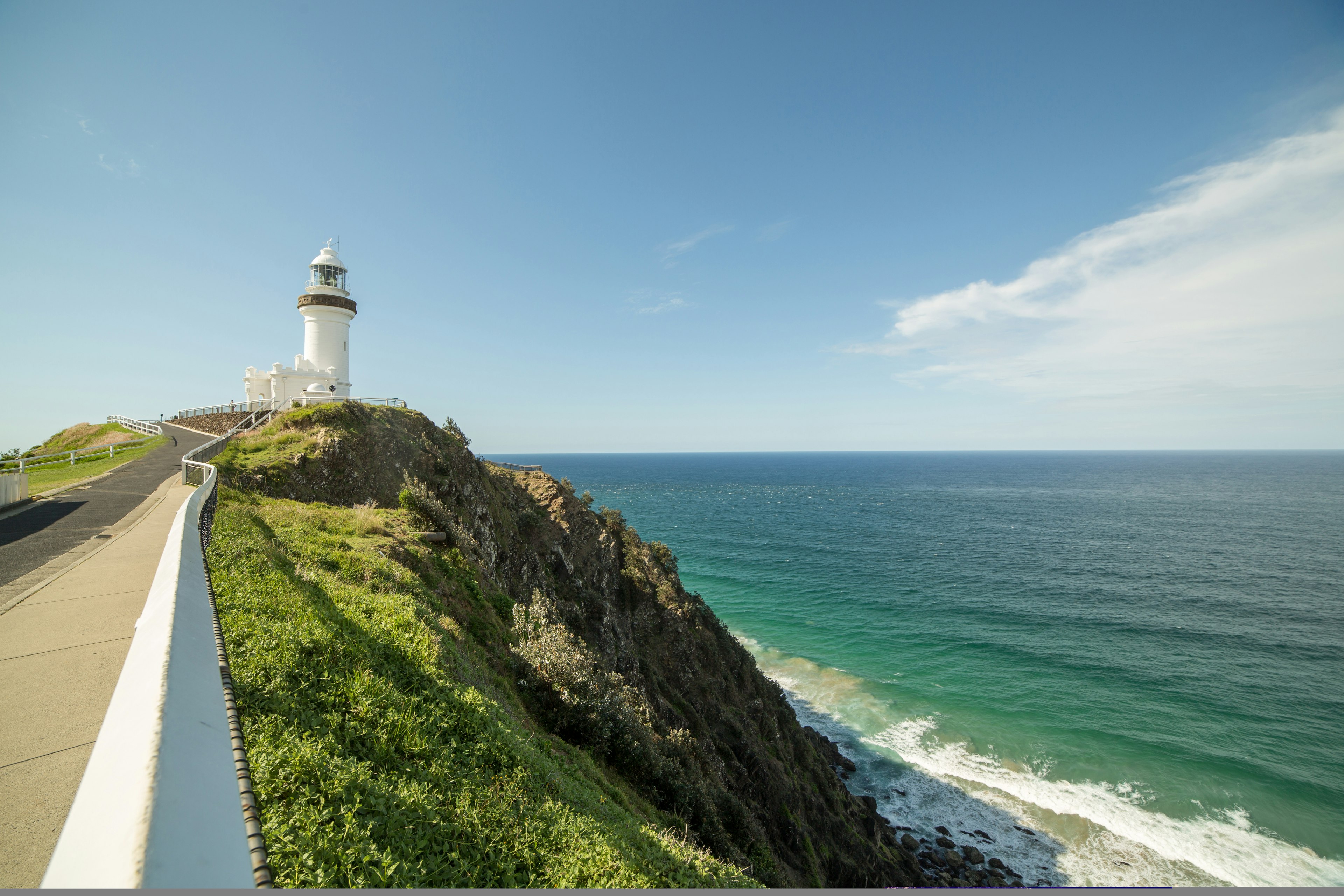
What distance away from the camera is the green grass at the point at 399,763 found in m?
4.24

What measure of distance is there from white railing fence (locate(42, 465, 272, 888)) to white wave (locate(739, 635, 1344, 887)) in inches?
1027

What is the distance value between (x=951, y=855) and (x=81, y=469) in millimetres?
37729

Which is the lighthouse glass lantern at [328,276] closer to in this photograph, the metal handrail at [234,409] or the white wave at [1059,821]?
the metal handrail at [234,409]

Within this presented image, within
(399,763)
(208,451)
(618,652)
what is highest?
(208,451)

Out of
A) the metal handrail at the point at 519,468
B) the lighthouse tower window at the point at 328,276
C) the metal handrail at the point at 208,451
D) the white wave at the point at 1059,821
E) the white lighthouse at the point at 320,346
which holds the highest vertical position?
the lighthouse tower window at the point at 328,276

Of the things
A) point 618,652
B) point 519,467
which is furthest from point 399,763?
point 519,467

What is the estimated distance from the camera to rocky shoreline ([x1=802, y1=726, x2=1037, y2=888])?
18984mm

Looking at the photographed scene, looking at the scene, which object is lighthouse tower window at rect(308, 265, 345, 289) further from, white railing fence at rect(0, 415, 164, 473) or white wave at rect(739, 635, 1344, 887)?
white wave at rect(739, 635, 1344, 887)

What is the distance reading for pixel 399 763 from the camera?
541cm

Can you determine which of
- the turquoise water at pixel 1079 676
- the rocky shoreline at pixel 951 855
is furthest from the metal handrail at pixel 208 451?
the turquoise water at pixel 1079 676

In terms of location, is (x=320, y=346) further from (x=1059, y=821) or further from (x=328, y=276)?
(x=1059, y=821)

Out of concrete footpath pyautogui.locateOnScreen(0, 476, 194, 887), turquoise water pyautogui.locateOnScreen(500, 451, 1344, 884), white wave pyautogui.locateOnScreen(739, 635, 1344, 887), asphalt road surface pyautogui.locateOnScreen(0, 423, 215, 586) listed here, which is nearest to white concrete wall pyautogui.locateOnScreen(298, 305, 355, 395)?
asphalt road surface pyautogui.locateOnScreen(0, 423, 215, 586)

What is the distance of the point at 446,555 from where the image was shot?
1545cm

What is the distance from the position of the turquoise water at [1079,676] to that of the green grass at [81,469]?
33.9 meters
